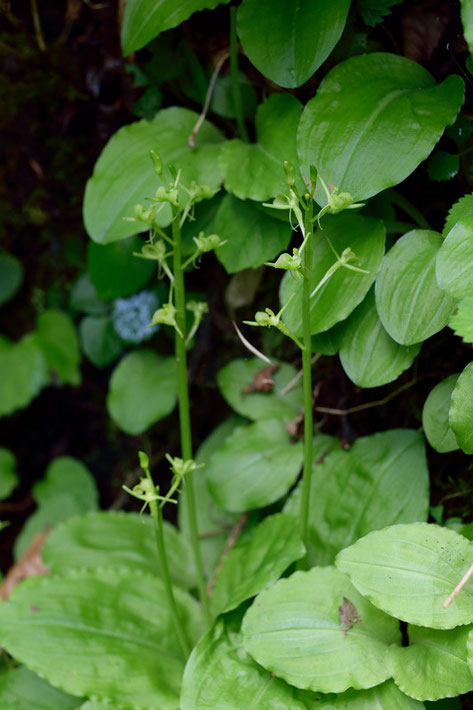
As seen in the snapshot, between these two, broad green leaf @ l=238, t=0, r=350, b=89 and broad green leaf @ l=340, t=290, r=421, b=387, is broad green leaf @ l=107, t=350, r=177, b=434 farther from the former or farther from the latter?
broad green leaf @ l=238, t=0, r=350, b=89

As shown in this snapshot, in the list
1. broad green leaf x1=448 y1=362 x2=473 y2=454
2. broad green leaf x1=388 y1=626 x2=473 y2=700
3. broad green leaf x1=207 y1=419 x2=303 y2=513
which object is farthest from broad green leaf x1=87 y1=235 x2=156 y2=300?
broad green leaf x1=388 y1=626 x2=473 y2=700

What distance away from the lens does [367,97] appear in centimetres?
117

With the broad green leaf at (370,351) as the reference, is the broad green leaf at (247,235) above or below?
above

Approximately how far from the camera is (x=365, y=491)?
1310mm

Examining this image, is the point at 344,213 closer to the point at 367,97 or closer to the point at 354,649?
the point at 367,97

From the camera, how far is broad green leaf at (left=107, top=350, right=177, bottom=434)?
176 centimetres

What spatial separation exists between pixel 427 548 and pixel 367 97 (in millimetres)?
785

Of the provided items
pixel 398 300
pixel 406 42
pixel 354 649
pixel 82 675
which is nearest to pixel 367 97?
pixel 406 42

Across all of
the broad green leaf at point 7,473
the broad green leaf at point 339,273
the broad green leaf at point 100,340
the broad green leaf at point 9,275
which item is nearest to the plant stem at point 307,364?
the broad green leaf at point 339,273

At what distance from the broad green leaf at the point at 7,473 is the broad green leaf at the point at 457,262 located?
64.7 inches

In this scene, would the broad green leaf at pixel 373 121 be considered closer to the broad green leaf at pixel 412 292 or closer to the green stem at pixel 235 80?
the broad green leaf at pixel 412 292

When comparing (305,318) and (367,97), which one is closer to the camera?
(305,318)

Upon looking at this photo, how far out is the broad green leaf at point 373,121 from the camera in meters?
1.10

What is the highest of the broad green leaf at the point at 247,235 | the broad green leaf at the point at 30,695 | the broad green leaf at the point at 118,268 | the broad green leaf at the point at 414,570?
the broad green leaf at the point at 247,235
